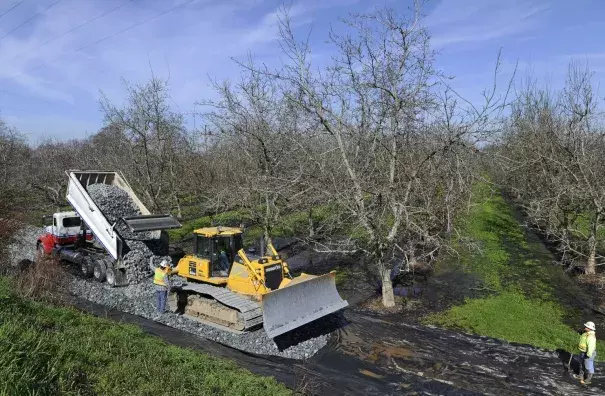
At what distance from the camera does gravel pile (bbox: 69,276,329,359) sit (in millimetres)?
9445

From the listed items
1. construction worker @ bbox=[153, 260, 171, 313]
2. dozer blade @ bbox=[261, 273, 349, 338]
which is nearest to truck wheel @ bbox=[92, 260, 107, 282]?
construction worker @ bbox=[153, 260, 171, 313]

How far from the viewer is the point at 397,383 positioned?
25.9 ft

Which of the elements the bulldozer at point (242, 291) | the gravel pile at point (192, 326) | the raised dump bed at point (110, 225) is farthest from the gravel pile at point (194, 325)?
the raised dump bed at point (110, 225)

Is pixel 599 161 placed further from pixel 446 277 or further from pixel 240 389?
pixel 240 389

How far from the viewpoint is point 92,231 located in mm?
14156

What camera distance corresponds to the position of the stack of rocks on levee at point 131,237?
44.6 ft

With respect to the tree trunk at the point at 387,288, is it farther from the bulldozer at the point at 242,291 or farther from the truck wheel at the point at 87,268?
the truck wheel at the point at 87,268

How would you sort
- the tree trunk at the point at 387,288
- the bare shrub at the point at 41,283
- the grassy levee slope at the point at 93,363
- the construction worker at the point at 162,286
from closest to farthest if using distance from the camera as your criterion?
the grassy levee slope at the point at 93,363 → the bare shrub at the point at 41,283 → the construction worker at the point at 162,286 → the tree trunk at the point at 387,288

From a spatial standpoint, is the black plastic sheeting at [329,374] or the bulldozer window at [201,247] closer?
the black plastic sheeting at [329,374]

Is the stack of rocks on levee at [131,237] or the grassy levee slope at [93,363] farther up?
the stack of rocks on levee at [131,237]

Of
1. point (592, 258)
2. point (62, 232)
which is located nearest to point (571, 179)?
point (592, 258)

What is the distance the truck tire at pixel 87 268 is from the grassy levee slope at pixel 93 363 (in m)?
5.57

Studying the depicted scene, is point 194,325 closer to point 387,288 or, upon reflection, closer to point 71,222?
point 387,288

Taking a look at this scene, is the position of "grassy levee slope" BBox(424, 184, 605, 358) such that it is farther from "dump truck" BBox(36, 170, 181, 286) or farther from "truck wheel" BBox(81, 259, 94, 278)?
"truck wheel" BBox(81, 259, 94, 278)
